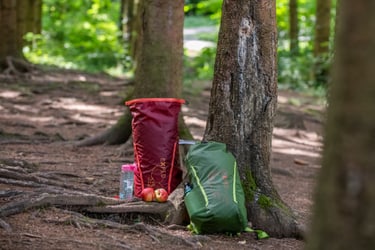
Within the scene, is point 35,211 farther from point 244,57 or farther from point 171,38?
point 171,38

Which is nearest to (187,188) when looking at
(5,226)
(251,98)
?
(251,98)

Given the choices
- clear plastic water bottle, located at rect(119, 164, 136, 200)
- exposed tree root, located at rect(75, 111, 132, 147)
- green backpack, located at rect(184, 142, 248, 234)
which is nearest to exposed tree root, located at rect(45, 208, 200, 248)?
green backpack, located at rect(184, 142, 248, 234)

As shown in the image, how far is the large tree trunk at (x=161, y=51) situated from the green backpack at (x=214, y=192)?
2743 millimetres

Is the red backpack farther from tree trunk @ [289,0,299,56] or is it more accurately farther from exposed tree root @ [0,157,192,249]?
tree trunk @ [289,0,299,56]

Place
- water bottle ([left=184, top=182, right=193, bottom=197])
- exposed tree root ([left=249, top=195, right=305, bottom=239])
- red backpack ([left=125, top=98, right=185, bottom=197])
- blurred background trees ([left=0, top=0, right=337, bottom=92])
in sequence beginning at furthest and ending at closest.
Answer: blurred background trees ([left=0, top=0, right=337, bottom=92])
red backpack ([left=125, top=98, right=185, bottom=197])
exposed tree root ([left=249, top=195, right=305, bottom=239])
water bottle ([left=184, top=182, right=193, bottom=197])

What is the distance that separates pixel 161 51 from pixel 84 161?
1667mm

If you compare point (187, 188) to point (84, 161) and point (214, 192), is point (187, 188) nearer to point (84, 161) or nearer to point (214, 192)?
point (214, 192)

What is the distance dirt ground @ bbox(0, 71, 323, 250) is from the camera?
5926 mm

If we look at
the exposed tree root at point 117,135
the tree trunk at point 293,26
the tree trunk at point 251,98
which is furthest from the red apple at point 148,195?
the tree trunk at point 293,26

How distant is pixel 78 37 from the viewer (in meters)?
28.5

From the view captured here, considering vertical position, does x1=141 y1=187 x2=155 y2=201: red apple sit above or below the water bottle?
below

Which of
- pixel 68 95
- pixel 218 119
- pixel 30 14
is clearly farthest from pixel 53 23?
pixel 218 119

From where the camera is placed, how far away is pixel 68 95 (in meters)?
16.1

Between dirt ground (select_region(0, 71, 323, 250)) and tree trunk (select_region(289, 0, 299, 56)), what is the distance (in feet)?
11.2
